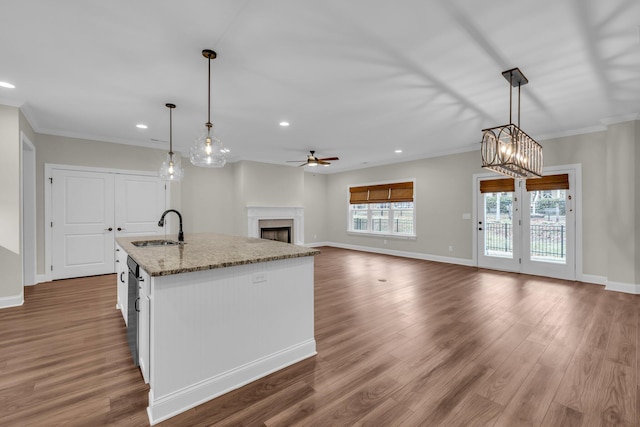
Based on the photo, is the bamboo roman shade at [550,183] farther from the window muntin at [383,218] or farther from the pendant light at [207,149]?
the pendant light at [207,149]

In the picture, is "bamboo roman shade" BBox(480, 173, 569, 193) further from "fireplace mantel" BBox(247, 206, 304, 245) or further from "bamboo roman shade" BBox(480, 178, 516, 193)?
"fireplace mantel" BBox(247, 206, 304, 245)

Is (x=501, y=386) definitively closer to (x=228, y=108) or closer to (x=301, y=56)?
(x=301, y=56)

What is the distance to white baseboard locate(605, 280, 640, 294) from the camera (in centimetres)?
426

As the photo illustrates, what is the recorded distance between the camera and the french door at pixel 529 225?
5086mm

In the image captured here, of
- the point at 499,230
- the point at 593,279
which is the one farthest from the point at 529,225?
the point at 593,279

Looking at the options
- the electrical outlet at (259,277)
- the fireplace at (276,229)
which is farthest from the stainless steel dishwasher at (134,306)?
→ the fireplace at (276,229)

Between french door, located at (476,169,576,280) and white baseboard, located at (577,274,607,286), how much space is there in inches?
4.5

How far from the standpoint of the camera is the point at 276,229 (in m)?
8.02

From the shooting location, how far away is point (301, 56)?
2.61 meters

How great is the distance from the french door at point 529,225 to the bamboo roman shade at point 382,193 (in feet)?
6.00

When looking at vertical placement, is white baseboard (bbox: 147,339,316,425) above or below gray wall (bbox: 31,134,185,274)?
below

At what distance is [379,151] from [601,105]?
378cm

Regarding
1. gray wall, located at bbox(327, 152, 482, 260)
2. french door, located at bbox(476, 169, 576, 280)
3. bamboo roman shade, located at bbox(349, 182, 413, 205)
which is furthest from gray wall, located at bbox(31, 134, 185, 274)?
french door, located at bbox(476, 169, 576, 280)

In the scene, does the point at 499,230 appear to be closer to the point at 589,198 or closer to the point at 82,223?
the point at 589,198
